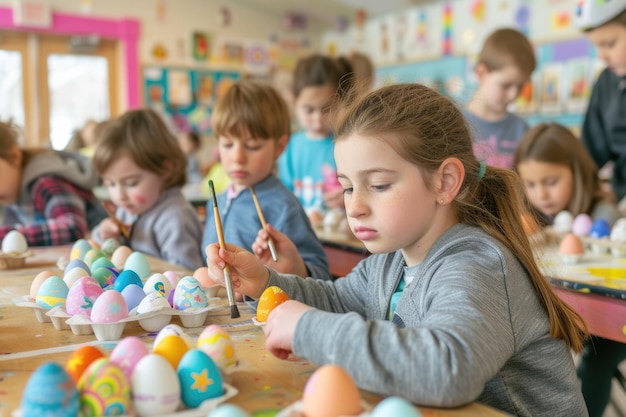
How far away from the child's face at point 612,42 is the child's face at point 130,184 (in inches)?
60.5

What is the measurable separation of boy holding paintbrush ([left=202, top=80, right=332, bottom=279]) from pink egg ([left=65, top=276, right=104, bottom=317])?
2.12ft

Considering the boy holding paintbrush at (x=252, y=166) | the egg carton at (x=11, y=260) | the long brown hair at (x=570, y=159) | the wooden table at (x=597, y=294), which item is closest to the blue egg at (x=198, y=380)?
the wooden table at (x=597, y=294)

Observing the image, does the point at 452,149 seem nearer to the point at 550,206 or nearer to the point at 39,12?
the point at 550,206

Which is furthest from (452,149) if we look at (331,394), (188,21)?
(188,21)

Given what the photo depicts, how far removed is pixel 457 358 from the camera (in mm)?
664

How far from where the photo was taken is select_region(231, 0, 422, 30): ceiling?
556 cm

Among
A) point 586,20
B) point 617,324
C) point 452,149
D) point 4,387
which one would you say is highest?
point 586,20

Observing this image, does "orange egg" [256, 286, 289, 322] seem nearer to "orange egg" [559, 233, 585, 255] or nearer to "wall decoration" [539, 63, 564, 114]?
"orange egg" [559, 233, 585, 255]

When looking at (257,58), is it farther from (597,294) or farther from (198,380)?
(198,380)

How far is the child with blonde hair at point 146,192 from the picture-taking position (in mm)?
1782

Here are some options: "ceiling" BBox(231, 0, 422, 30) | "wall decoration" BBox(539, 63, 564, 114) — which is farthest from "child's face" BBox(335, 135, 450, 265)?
"ceiling" BBox(231, 0, 422, 30)

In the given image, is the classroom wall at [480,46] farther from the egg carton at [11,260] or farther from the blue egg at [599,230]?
the egg carton at [11,260]

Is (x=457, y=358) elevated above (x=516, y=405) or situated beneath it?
elevated above

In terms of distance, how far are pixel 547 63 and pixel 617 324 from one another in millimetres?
3480
